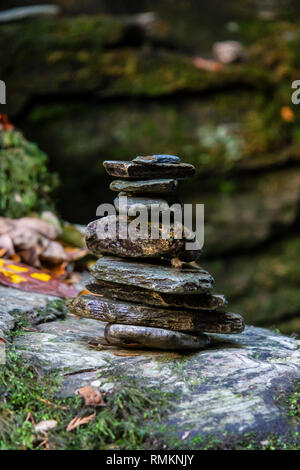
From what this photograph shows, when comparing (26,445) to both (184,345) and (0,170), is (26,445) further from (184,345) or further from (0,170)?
(0,170)

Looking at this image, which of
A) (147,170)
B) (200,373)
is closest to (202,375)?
(200,373)

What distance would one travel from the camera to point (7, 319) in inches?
146

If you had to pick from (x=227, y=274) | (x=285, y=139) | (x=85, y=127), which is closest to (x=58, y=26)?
(x=85, y=127)

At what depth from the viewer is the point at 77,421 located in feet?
8.89

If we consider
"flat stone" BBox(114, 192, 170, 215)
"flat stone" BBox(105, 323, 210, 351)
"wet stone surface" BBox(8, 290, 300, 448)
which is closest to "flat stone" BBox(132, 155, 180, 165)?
"flat stone" BBox(114, 192, 170, 215)

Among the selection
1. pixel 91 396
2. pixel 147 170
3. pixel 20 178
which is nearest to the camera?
pixel 91 396

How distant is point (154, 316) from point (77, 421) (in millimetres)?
896

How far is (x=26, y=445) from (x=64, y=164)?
6.68 m

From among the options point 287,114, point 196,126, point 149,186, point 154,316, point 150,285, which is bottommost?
point 154,316

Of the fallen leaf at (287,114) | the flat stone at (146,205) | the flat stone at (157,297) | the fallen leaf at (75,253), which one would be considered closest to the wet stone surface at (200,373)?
the flat stone at (157,297)

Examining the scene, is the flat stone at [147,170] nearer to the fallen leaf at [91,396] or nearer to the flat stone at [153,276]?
the flat stone at [153,276]

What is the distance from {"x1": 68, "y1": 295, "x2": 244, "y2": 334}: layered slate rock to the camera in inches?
132

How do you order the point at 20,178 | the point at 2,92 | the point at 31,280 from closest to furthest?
1. the point at 31,280
2. the point at 20,178
3. the point at 2,92

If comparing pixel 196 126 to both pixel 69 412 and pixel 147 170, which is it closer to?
pixel 147 170
